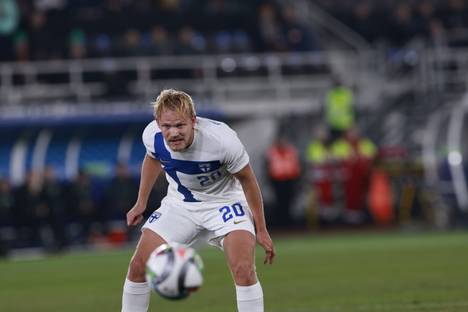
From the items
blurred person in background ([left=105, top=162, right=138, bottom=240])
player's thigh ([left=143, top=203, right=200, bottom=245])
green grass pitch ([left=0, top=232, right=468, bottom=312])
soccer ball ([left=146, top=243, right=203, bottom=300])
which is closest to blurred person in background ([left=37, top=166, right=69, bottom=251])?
blurred person in background ([left=105, top=162, right=138, bottom=240])

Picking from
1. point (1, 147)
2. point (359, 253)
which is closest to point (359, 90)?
point (1, 147)

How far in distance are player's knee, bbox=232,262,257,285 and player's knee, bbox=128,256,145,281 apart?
2.32 ft

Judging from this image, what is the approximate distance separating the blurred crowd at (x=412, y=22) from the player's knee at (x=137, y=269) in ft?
73.0

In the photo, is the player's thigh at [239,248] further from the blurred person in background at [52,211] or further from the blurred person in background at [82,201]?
the blurred person in background at [82,201]

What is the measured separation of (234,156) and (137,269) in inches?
42.7

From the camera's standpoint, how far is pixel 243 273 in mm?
8805

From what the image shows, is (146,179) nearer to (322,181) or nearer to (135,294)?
(135,294)

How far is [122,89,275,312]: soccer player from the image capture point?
8.83 m

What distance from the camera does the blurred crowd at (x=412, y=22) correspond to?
31.6 m

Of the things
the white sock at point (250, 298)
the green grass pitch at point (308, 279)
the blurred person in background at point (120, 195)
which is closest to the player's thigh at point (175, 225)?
the white sock at point (250, 298)

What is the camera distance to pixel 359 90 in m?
30.6

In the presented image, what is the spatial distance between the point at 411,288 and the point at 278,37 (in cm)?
1719

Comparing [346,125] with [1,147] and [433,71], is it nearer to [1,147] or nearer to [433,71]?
[433,71]

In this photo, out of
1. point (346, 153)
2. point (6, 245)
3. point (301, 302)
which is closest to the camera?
point (301, 302)
